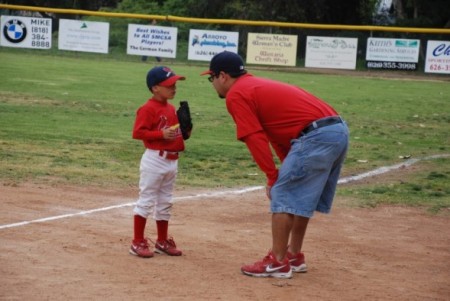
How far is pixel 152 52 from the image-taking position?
1430 inches

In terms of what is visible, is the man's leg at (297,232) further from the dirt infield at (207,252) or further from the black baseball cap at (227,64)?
the black baseball cap at (227,64)

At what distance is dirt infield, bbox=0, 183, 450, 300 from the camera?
6805mm

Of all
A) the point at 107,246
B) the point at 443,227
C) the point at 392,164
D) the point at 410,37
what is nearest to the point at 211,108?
the point at 392,164

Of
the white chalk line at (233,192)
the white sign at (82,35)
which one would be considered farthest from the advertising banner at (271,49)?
the white chalk line at (233,192)

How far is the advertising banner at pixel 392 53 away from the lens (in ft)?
116

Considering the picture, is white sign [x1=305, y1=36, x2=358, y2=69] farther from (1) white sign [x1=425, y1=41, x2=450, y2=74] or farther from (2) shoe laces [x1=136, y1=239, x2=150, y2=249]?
(2) shoe laces [x1=136, y1=239, x2=150, y2=249]

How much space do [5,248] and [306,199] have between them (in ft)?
8.00

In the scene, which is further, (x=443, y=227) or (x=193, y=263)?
(x=443, y=227)

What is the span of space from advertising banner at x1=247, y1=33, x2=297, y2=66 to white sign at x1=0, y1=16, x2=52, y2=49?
7448 millimetres

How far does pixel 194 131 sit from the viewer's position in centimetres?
1725

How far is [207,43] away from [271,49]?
2336 millimetres

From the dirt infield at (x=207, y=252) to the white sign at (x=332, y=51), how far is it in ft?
81.5

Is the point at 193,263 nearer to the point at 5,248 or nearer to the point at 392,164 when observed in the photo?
the point at 5,248

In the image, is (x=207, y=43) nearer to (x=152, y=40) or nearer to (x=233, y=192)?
(x=152, y=40)
